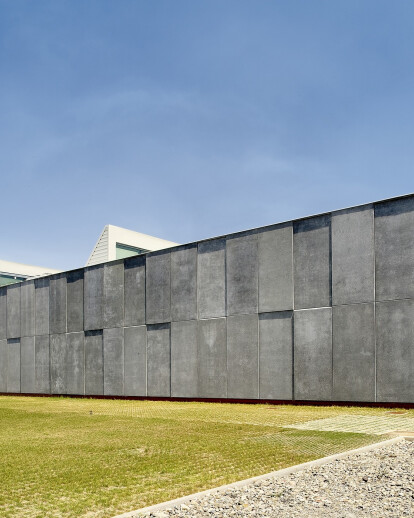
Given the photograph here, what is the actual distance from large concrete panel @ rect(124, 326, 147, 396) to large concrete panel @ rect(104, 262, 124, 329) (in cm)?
91

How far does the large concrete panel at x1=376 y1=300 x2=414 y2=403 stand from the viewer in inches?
707

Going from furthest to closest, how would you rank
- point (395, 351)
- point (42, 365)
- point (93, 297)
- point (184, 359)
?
point (42, 365), point (93, 297), point (184, 359), point (395, 351)

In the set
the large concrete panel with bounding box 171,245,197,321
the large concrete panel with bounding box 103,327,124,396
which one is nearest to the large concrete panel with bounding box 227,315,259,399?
the large concrete panel with bounding box 171,245,197,321

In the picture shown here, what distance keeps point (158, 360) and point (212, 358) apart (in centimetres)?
330

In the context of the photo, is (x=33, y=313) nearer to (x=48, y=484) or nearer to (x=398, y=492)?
(x=48, y=484)

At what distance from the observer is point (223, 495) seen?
6.91 meters

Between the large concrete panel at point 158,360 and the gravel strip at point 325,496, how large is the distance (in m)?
17.4

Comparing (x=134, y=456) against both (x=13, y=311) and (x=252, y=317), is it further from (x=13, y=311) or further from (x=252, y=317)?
(x=13, y=311)

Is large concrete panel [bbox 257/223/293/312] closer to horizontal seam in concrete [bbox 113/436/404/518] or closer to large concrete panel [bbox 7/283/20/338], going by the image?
horizontal seam in concrete [bbox 113/436/404/518]

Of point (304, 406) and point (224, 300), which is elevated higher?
point (224, 300)

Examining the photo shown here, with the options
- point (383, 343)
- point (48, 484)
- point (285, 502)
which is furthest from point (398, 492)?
point (383, 343)

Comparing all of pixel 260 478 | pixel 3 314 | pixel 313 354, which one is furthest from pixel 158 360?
pixel 260 478

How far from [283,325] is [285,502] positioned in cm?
1478

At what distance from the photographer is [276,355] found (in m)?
21.4
